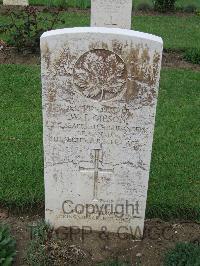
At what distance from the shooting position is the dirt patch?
4.37 m

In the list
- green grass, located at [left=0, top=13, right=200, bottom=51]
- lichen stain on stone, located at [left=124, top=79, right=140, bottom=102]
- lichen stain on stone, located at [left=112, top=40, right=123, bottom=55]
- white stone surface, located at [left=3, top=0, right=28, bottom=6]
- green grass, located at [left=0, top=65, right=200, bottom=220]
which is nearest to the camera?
lichen stain on stone, located at [left=112, top=40, right=123, bottom=55]

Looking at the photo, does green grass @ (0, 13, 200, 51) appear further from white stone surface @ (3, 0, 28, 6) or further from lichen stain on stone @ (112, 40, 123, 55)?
lichen stain on stone @ (112, 40, 123, 55)

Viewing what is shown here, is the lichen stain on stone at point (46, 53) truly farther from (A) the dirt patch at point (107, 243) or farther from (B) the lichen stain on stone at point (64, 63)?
(A) the dirt patch at point (107, 243)

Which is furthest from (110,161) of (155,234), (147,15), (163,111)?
(147,15)

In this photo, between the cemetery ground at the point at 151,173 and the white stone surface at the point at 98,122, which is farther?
the cemetery ground at the point at 151,173

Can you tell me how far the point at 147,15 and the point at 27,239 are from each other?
33.0 feet

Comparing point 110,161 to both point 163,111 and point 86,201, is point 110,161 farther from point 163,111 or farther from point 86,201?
point 163,111

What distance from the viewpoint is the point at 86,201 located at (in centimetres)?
456

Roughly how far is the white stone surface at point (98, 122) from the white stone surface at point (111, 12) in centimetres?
598

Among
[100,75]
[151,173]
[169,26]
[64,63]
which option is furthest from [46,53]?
[169,26]

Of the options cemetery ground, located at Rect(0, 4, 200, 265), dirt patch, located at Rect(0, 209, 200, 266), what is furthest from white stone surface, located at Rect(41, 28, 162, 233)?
cemetery ground, located at Rect(0, 4, 200, 265)

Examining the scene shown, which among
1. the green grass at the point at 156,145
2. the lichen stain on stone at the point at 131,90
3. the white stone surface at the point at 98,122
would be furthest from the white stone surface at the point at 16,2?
the lichen stain on stone at the point at 131,90

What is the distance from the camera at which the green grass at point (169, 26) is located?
10773 mm

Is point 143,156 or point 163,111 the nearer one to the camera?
point 143,156
